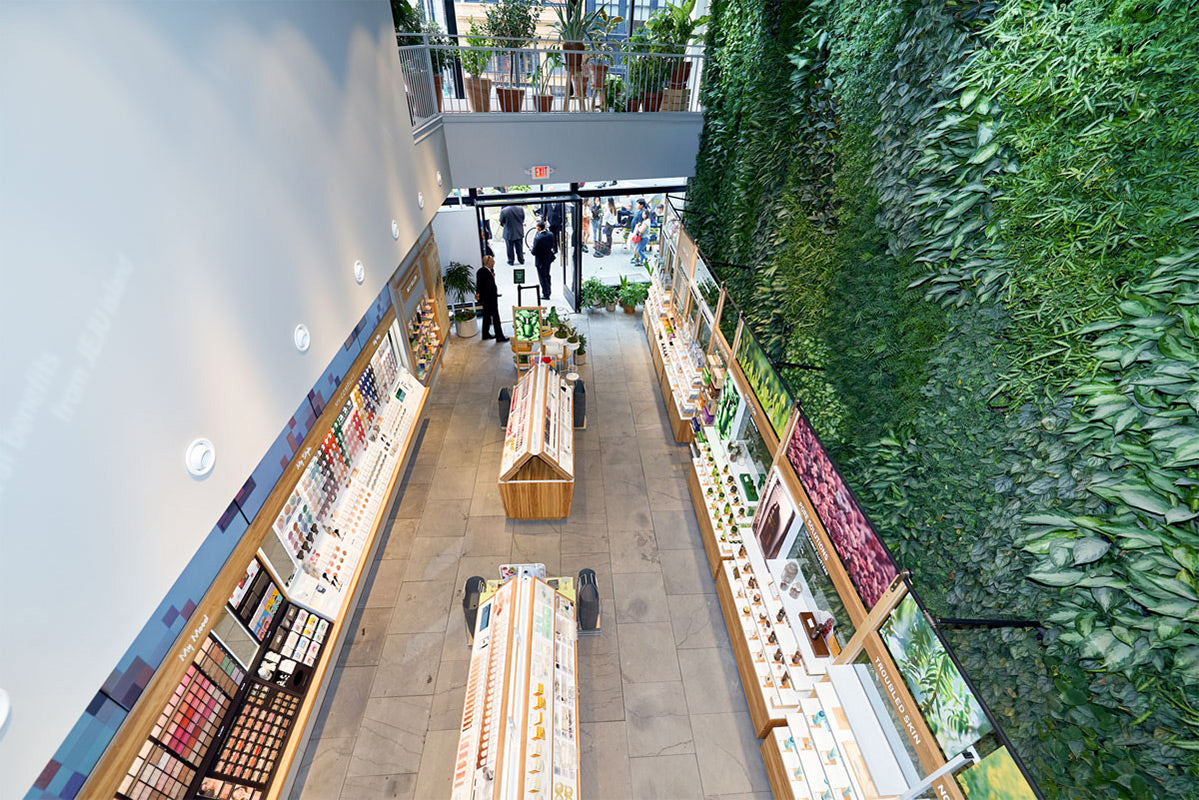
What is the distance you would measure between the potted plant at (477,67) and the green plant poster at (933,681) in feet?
26.9

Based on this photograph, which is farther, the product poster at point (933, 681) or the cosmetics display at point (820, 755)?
the cosmetics display at point (820, 755)

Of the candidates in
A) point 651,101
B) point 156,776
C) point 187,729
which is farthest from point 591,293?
point 156,776

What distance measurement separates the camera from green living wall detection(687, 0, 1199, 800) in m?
1.89

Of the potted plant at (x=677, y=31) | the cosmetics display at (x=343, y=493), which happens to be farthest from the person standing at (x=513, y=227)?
the cosmetics display at (x=343, y=493)

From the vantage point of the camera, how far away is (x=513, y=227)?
1052 cm

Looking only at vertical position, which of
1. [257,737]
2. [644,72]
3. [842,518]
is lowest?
[257,737]

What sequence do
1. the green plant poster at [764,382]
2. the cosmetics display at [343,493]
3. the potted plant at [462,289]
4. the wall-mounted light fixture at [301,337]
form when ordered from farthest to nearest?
the potted plant at [462,289] < the green plant poster at [764,382] < the cosmetics display at [343,493] < the wall-mounted light fixture at [301,337]

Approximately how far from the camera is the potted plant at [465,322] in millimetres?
9984

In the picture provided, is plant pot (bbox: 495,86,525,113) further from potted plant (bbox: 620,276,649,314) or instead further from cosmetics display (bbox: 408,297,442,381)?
potted plant (bbox: 620,276,649,314)

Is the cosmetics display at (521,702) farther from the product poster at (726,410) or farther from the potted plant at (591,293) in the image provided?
the potted plant at (591,293)

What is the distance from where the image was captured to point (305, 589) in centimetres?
431

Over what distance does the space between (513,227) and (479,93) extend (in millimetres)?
3121

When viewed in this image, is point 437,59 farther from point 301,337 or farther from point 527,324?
point 301,337

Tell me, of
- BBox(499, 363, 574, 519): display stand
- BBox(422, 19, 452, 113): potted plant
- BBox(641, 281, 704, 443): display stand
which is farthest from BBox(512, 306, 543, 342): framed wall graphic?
BBox(422, 19, 452, 113): potted plant
